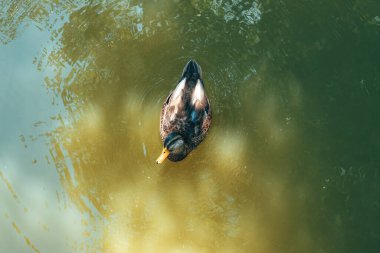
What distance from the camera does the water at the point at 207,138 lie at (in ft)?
16.9

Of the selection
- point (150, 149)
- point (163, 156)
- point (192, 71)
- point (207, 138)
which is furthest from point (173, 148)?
point (192, 71)

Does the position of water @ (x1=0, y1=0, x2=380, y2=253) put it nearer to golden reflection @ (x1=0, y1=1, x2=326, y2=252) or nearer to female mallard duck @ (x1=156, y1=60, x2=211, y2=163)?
golden reflection @ (x1=0, y1=1, x2=326, y2=252)

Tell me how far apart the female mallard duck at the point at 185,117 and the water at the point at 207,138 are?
218 millimetres

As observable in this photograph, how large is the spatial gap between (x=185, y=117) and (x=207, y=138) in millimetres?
437

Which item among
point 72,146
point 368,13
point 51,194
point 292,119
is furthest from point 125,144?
point 368,13

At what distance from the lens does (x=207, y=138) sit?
5.55 meters

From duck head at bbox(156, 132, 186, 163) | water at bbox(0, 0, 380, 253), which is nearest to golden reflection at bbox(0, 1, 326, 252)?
water at bbox(0, 0, 380, 253)

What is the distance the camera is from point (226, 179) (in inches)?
Answer: 209

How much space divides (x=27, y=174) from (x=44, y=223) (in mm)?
631

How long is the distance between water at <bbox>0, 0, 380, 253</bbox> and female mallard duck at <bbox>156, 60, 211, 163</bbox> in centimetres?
22

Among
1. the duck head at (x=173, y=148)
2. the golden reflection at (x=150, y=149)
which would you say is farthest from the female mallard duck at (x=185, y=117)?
the golden reflection at (x=150, y=149)

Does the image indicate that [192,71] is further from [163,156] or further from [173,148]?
[163,156]

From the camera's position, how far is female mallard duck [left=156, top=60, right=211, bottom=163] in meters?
5.25

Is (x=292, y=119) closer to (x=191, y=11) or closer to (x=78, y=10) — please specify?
(x=191, y=11)
